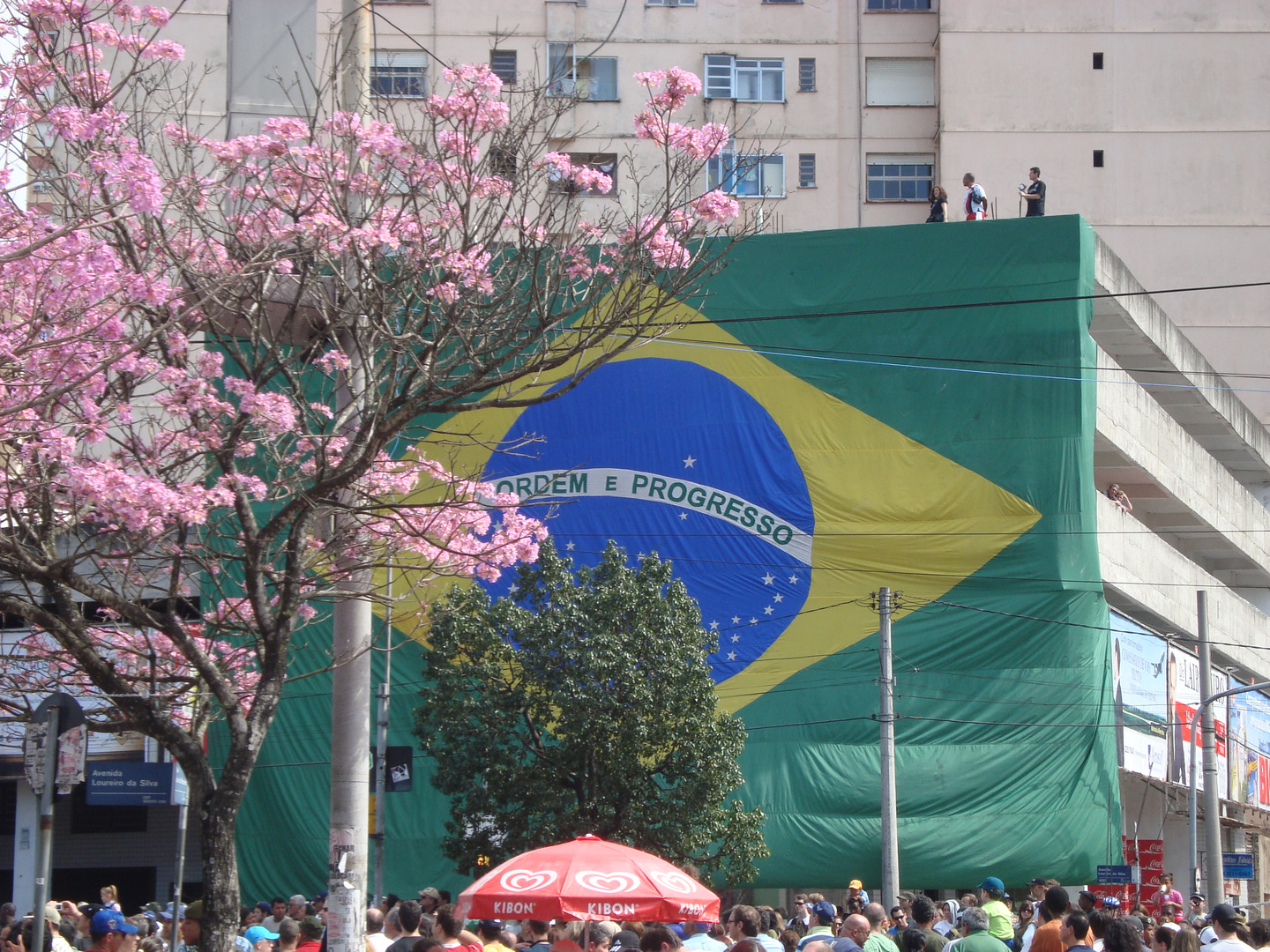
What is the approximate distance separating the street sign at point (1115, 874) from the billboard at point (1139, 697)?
10.6 ft

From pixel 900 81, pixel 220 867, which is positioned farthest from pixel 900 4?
pixel 220 867

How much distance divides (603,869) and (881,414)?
1985cm

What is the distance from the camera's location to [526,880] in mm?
10859

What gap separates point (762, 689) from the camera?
28875 millimetres

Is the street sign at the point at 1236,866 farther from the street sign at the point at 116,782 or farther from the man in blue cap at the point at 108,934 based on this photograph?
the man in blue cap at the point at 108,934

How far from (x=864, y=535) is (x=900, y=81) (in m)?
22.3

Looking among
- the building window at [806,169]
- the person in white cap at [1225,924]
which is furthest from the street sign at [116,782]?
the building window at [806,169]

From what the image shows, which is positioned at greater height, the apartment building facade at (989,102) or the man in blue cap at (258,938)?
the apartment building facade at (989,102)

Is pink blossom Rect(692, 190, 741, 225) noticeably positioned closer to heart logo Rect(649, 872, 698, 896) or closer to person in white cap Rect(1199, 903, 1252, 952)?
heart logo Rect(649, 872, 698, 896)

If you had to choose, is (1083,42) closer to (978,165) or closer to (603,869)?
(978,165)

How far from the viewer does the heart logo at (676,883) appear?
1073cm

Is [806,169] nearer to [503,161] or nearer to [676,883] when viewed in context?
[503,161]

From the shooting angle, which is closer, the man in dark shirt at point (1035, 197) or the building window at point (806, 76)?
the man in dark shirt at point (1035, 197)

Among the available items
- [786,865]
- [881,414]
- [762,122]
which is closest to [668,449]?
[881,414]
